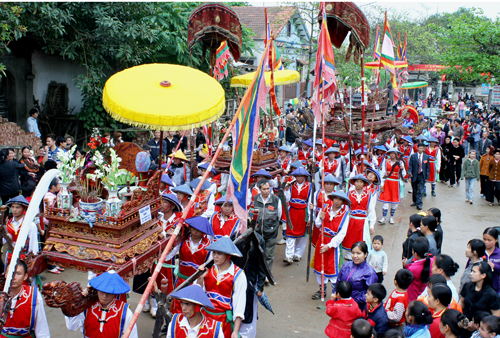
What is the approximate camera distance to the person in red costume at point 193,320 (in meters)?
3.64

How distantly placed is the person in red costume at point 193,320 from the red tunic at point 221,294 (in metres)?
0.54

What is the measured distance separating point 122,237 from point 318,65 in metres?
4.22

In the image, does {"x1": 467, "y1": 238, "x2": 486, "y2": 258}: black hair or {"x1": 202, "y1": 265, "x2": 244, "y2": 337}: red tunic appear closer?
{"x1": 202, "y1": 265, "x2": 244, "y2": 337}: red tunic

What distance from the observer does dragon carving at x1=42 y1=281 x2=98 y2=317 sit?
3.67 meters

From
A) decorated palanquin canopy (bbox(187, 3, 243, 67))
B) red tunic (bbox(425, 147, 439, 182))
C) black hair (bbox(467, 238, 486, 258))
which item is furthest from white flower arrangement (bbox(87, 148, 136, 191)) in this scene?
red tunic (bbox(425, 147, 439, 182))

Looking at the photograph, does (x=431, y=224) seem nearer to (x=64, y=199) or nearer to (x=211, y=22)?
(x=64, y=199)

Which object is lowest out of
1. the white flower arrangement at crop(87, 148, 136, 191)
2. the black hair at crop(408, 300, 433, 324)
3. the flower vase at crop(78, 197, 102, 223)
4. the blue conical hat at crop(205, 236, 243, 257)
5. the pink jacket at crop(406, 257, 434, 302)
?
the pink jacket at crop(406, 257, 434, 302)

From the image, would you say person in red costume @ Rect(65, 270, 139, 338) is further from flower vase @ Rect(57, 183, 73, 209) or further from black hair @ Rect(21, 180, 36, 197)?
black hair @ Rect(21, 180, 36, 197)

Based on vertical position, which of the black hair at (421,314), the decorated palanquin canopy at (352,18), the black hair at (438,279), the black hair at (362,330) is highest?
the decorated palanquin canopy at (352,18)

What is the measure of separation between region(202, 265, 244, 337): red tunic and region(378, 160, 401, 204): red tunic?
728 centimetres

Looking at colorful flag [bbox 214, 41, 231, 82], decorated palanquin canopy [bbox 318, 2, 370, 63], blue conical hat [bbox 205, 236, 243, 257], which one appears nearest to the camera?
blue conical hat [bbox 205, 236, 243, 257]

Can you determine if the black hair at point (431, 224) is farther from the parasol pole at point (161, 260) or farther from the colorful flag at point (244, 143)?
the parasol pole at point (161, 260)

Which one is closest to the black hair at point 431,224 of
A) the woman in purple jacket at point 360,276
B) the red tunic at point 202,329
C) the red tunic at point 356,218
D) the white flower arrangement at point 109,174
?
the woman in purple jacket at point 360,276

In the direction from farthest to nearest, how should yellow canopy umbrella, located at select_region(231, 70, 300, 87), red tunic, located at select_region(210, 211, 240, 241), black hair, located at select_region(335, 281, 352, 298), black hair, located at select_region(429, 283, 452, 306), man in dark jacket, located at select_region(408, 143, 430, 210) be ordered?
man in dark jacket, located at select_region(408, 143, 430, 210)
yellow canopy umbrella, located at select_region(231, 70, 300, 87)
red tunic, located at select_region(210, 211, 240, 241)
black hair, located at select_region(335, 281, 352, 298)
black hair, located at select_region(429, 283, 452, 306)
